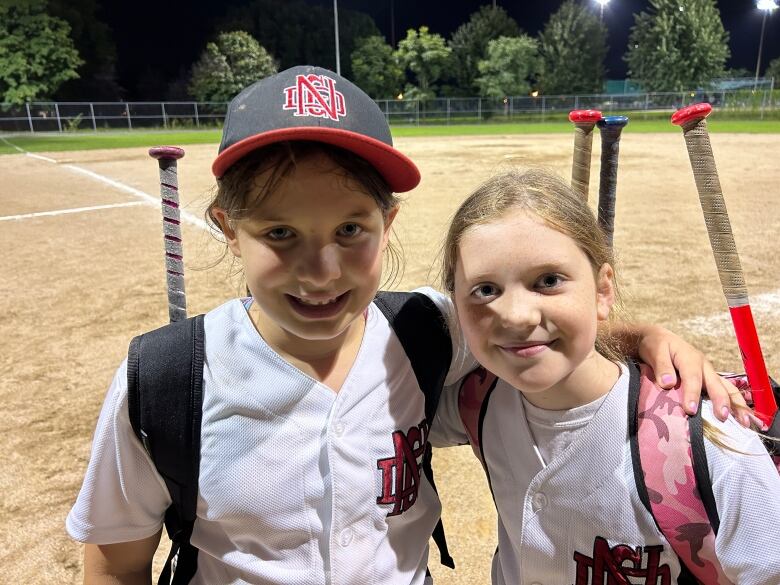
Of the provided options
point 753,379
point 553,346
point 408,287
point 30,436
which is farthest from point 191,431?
point 408,287

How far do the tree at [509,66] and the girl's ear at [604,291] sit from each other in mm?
48422

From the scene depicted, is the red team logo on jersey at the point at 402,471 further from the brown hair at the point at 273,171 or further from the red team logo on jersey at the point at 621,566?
the brown hair at the point at 273,171

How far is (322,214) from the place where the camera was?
1.33m

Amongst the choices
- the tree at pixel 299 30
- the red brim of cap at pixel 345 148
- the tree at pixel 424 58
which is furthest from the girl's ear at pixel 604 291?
the tree at pixel 299 30

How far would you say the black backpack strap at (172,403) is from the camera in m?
1.31

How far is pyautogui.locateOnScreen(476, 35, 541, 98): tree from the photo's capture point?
47.1 m

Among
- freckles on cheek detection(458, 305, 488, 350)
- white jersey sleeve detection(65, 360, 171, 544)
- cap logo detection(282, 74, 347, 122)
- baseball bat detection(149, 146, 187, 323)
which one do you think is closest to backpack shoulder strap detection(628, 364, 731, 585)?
freckles on cheek detection(458, 305, 488, 350)

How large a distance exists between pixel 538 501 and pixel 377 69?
175ft

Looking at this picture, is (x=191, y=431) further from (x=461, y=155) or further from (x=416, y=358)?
(x=461, y=155)

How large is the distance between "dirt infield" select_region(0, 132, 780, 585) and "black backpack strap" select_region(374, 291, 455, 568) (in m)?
0.49

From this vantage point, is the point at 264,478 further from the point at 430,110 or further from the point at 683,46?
the point at 683,46

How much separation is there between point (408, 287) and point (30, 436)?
3.14m

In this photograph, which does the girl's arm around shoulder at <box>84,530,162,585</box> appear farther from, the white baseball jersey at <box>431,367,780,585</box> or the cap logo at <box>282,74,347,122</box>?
the cap logo at <box>282,74,347,122</box>

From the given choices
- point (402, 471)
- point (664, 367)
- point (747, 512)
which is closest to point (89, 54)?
point (402, 471)
